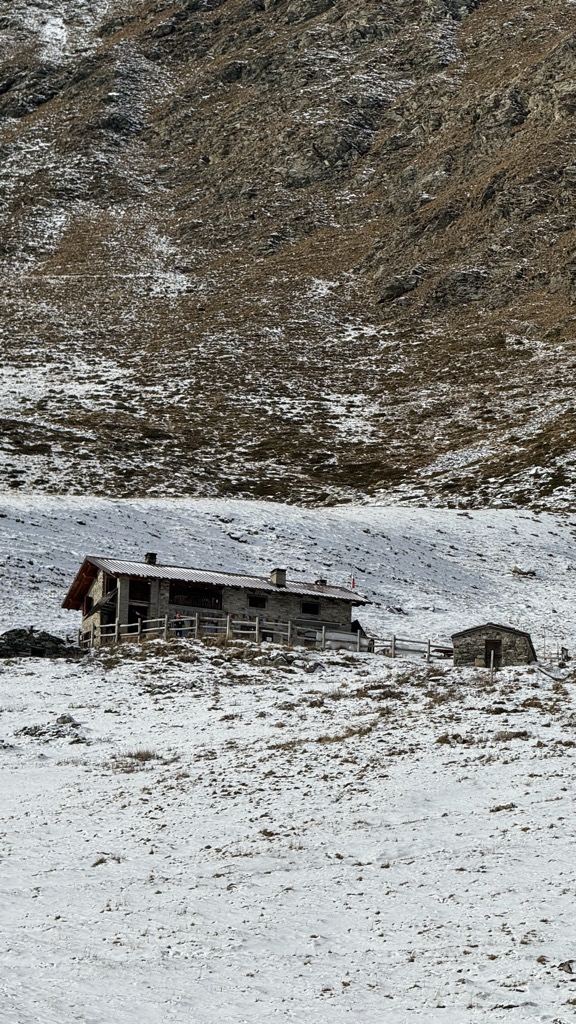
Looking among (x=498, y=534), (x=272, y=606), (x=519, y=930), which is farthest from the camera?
(x=498, y=534)

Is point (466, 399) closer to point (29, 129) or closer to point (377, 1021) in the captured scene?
point (377, 1021)

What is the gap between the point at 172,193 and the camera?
15412 centimetres

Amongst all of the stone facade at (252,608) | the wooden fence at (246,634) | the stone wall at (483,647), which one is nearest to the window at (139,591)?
the stone facade at (252,608)

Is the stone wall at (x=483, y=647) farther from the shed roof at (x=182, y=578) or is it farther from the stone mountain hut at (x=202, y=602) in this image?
the shed roof at (x=182, y=578)

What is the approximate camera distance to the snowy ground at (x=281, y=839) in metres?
12.9

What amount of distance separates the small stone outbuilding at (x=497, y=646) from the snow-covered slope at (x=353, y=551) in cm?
785

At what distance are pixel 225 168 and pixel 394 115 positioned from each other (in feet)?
86.4

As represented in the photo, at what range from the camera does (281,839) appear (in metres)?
18.2

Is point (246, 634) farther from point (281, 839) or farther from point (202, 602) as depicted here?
point (281, 839)

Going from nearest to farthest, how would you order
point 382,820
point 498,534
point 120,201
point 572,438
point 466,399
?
point 382,820, point 498,534, point 572,438, point 466,399, point 120,201

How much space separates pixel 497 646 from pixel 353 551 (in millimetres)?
22402

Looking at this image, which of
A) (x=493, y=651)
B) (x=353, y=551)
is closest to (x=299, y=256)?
(x=353, y=551)

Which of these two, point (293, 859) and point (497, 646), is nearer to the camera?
point (293, 859)

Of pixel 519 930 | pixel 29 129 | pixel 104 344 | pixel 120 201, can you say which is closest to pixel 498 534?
pixel 519 930
